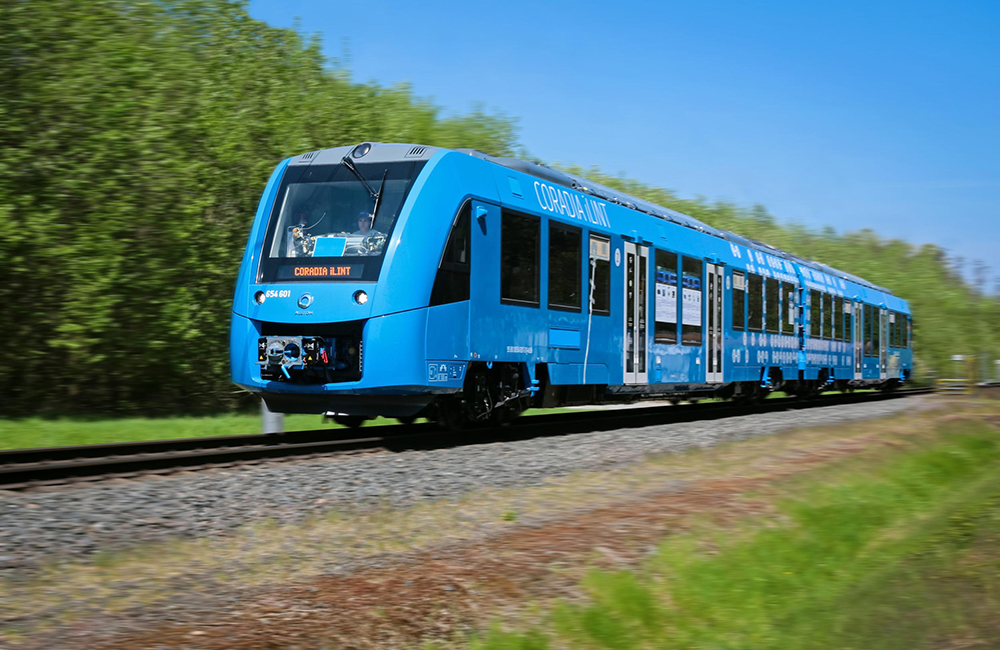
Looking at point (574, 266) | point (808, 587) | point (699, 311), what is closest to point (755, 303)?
point (699, 311)

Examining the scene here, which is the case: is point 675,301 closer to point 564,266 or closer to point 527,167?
point 564,266

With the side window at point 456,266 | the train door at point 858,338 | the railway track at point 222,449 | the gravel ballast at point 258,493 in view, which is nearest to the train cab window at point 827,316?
the train door at point 858,338

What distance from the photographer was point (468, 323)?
12477 millimetres

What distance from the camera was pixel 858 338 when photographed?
3303cm

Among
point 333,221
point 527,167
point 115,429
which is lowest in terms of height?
point 115,429

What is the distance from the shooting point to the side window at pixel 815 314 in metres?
28.1

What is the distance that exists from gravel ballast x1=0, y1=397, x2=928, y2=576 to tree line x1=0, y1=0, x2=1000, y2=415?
8.64 m

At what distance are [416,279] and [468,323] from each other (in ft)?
3.72

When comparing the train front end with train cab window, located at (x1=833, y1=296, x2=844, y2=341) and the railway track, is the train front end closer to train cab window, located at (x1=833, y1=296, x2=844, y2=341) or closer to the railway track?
the railway track

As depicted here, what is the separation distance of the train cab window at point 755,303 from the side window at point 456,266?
1213 cm

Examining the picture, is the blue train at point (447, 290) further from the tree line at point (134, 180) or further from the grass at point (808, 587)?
the tree line at point (134, 180)

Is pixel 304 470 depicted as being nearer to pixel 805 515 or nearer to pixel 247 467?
pixel 247 467

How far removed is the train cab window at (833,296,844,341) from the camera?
30.3 metres

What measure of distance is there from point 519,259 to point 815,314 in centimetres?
1701
